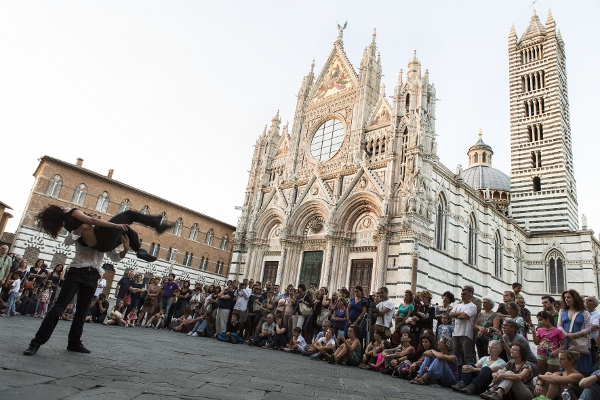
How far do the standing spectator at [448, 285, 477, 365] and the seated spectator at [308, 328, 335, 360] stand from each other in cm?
270

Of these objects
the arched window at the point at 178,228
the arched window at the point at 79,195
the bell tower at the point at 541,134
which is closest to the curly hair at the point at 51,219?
the arched window at the point at 79,195

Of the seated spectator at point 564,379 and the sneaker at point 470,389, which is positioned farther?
the sneaker at point 470,389

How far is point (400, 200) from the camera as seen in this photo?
19250 mm

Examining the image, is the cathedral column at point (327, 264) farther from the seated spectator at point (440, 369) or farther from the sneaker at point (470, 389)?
the sneaker at point (470, 389)

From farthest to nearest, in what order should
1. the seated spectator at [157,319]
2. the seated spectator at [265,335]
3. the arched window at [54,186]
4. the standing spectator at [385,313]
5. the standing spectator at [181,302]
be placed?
the arched window at [54,186]
the standing spectator at [181,302]
the seated spectator at [157,319]
the seated spectator at [265,335]
the standing spectator at [385,313]

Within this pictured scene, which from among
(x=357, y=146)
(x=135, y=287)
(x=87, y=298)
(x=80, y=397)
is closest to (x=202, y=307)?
(x=135, y=287)

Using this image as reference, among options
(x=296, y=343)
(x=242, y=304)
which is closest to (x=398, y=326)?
(x=296, y=343)

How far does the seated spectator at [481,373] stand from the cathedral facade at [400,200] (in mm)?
10948

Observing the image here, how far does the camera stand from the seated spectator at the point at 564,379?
5117mm

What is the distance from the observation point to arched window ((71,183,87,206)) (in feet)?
90.7

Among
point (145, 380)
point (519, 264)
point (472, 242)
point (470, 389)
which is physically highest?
point (519, 264)

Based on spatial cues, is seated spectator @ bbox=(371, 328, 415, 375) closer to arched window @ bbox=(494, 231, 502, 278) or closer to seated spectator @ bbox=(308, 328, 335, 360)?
seated spectator @ bbox=(308, 328, 335, 360)

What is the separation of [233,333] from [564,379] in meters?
8.26

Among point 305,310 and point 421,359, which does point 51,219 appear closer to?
point 421,359
